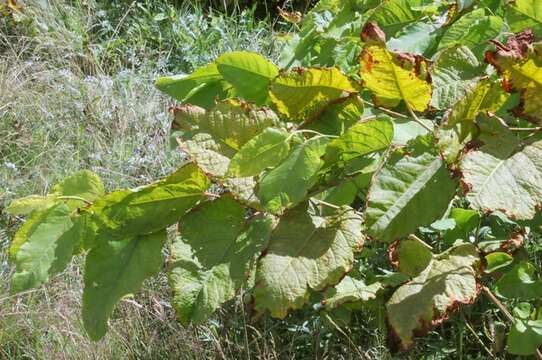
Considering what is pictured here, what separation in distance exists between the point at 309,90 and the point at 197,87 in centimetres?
29

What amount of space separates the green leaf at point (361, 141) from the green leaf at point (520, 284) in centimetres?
67

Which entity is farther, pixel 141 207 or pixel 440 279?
pixel 440 279

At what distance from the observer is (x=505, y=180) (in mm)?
1174

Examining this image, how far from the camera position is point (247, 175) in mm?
1197

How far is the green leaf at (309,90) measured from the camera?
129 centimetres

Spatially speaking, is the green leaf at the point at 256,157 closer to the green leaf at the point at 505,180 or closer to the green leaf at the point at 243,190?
the green leaf at the point at 243,190

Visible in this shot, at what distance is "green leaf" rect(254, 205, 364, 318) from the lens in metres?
1.21

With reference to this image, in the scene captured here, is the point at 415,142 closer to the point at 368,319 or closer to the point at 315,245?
the point at 315,245

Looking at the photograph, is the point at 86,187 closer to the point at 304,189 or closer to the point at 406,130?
the point at 304,189

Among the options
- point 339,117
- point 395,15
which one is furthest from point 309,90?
point 395,15

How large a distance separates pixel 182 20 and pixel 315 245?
441 cm

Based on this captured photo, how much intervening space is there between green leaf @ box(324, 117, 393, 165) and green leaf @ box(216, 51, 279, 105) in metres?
0.19

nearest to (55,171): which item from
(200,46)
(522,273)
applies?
(200,46)

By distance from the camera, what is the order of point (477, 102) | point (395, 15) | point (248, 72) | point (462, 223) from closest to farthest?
1. point (477, 102)
2. point (248, 72)
3. point (395, 15)
4. point (462, 223)
